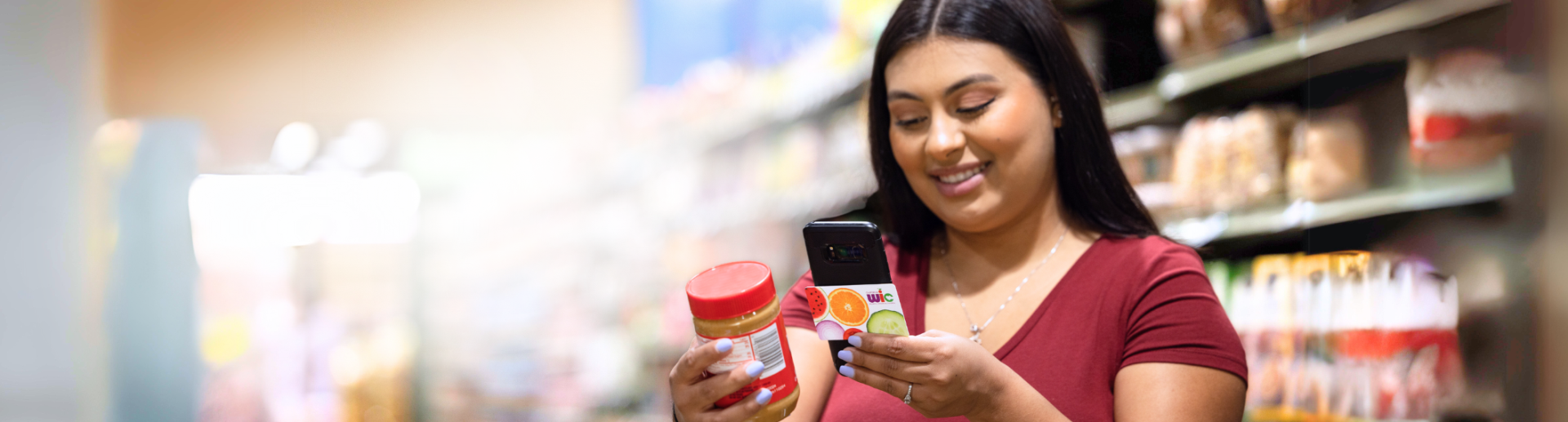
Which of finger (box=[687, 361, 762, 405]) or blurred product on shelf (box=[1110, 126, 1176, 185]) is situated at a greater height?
blurred product on shelf (box=[1110, 126, 1176, 185])

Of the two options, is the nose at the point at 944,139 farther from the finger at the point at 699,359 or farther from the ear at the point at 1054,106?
the finger at the point at 699,359

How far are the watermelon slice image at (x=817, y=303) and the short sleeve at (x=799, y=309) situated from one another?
253 mm

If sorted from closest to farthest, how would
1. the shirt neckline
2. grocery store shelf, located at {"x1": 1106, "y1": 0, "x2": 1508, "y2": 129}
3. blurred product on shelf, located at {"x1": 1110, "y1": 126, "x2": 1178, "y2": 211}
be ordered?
grocery store shelf, located at {"x1": 1106, "y1": 0, "x2": 1508, "y2": 129}, the shirt neckline, blurred product on shelf, located at {"x1": 1110, "y1": 126, "x2": 1178, "y2": 211}

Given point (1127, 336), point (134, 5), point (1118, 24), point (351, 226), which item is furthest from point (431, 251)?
point (1127, 336)

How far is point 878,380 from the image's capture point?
875mm

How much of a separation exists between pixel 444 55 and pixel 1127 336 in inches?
104

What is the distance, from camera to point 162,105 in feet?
10.1

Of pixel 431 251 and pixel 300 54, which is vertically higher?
pixel 300 54

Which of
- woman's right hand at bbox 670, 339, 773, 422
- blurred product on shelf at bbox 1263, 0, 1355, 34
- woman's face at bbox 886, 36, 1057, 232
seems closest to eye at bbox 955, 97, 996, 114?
woman's face at bbox 886, 36, 1057, 232

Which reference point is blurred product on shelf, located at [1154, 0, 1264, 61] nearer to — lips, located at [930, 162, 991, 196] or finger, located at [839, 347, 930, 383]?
lips, located at [930, 162, 991, 196]

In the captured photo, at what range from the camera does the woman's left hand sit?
0.84m

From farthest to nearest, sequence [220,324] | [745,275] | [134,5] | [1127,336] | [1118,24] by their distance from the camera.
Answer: [134,5] → [220,324] → [1118,24] → [1127,336] → [745,275]

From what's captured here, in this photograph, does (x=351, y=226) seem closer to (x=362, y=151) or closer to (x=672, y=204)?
(x=362, y=151)

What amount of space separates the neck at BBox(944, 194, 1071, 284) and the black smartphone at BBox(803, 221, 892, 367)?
14.8 inches
